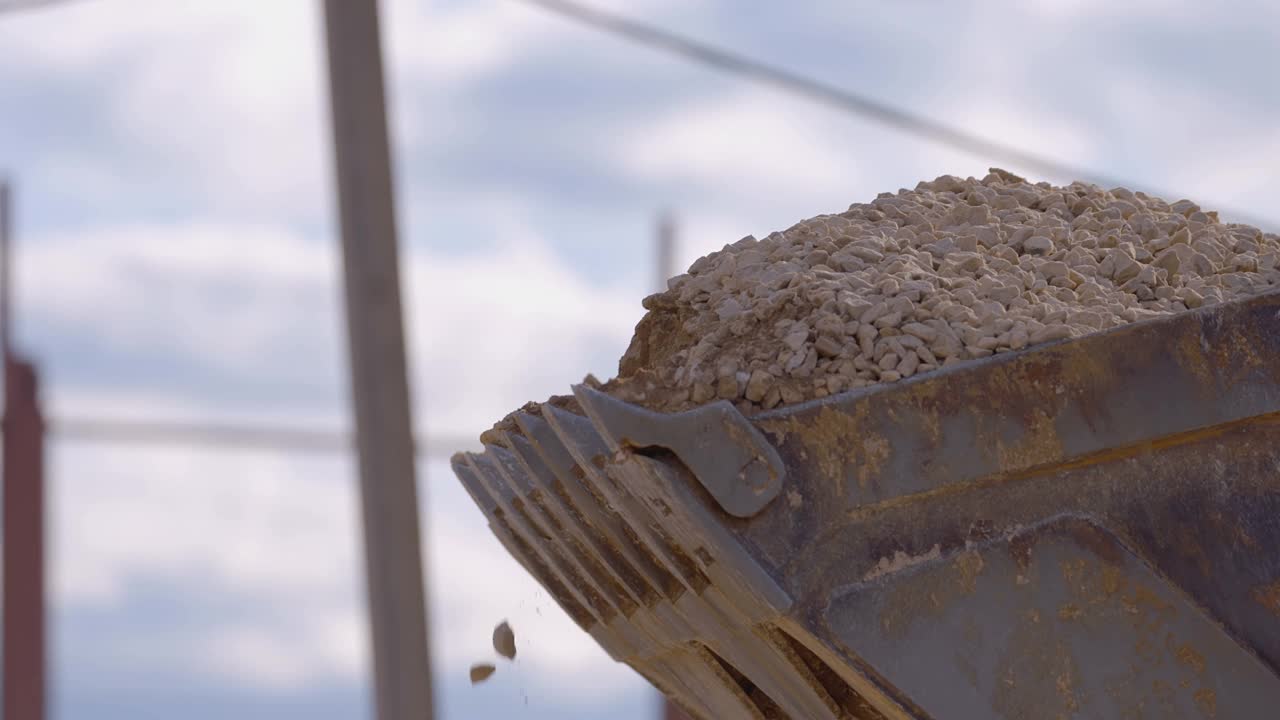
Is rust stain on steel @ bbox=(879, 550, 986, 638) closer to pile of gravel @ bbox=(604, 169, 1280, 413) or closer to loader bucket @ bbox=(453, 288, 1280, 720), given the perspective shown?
loader bucket @ bbox=(453, 288, 1280, 720)

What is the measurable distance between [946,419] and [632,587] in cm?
52

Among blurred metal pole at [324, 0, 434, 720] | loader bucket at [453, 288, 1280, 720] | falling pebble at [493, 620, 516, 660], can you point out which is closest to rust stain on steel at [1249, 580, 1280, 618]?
loader bucket at [453, 288, 1280, 720]

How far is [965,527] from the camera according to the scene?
2029mm

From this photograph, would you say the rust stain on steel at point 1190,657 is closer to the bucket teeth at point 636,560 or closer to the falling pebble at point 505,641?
the bucket teeth at point 636,560

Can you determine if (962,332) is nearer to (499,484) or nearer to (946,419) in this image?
(946,419)

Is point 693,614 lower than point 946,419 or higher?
lower

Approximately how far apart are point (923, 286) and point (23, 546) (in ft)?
15.0

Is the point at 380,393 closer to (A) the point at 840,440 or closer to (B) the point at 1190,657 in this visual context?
(A) the point at 840,440

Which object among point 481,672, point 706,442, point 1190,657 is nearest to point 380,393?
point 481,672

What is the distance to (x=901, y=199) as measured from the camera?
257 centimetres

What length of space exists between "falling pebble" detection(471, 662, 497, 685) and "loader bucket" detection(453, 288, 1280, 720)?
41 centimetres

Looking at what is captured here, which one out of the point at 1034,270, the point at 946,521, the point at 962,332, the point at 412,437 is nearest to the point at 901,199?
the point at 1034,270

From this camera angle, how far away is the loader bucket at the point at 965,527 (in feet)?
6.37

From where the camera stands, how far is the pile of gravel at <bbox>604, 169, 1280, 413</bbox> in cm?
207
